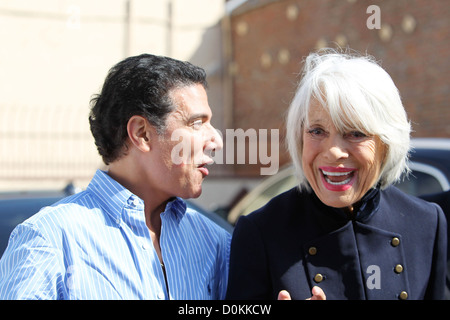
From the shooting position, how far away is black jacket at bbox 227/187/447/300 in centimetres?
206

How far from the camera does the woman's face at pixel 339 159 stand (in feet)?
6.57

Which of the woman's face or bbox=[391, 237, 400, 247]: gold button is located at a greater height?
the woman's face

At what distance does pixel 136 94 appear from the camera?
207cm

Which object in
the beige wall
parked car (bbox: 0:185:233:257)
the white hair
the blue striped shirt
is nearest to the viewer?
the blue striped shirt

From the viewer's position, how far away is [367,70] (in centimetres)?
204

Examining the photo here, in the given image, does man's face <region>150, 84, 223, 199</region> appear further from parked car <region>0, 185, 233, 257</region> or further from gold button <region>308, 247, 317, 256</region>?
parked car <region>0, 185, 233, 257</region>

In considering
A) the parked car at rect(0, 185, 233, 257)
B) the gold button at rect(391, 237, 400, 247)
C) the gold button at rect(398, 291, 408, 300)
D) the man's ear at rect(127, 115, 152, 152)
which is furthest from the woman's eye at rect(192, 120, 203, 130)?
the parked car at rect(0, 185, 233, 257)

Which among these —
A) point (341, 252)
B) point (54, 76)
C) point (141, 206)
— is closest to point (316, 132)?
point (341, 252)

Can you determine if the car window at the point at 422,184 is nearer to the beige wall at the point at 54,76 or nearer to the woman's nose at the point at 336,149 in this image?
the woman's nose at the point at 336,149

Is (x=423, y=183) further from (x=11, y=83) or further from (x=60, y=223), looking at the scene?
(x=11, y=83)

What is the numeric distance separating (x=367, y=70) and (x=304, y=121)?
0.88 feet

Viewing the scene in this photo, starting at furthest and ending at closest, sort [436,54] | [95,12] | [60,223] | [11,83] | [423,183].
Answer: [95,12] < [11,83] < [436,54] < [423,183] < [60,223]

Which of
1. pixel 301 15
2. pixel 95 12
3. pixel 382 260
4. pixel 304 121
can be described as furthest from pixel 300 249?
pixel 95 12

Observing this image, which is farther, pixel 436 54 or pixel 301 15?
pixel 301 15
